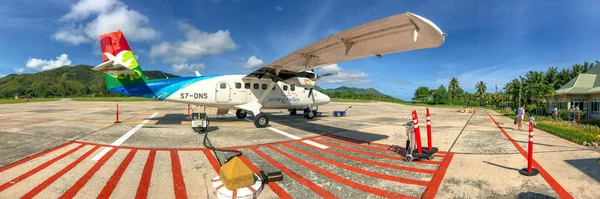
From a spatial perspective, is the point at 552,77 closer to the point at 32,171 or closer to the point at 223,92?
the point at 223,92

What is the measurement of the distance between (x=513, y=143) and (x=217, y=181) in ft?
32.7

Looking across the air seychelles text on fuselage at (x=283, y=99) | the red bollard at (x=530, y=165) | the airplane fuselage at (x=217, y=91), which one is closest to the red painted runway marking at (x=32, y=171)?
the airplane fuselage at (x=217, y=91)

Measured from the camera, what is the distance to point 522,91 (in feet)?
111

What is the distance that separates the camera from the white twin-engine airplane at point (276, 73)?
5.56m

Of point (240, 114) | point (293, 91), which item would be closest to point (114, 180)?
point (293, 91)

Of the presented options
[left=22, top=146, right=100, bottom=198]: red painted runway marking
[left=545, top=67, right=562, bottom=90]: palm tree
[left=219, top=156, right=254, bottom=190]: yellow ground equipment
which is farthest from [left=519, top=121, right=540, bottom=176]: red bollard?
[left=545, top=67, right=562, bottom=90]: palm tree

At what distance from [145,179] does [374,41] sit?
20.6 feet

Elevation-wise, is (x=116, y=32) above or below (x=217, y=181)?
above

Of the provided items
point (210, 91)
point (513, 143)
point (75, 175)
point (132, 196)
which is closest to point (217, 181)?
point (132, 196)

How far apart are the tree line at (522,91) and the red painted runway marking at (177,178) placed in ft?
129

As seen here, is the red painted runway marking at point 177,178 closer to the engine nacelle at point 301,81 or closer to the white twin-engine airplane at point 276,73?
the white twin-engine airplane at point 276,73

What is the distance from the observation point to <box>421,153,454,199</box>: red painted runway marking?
4209 millimetres

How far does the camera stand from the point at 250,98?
43.6ft

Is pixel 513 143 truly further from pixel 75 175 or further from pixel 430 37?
pixel 75 175
